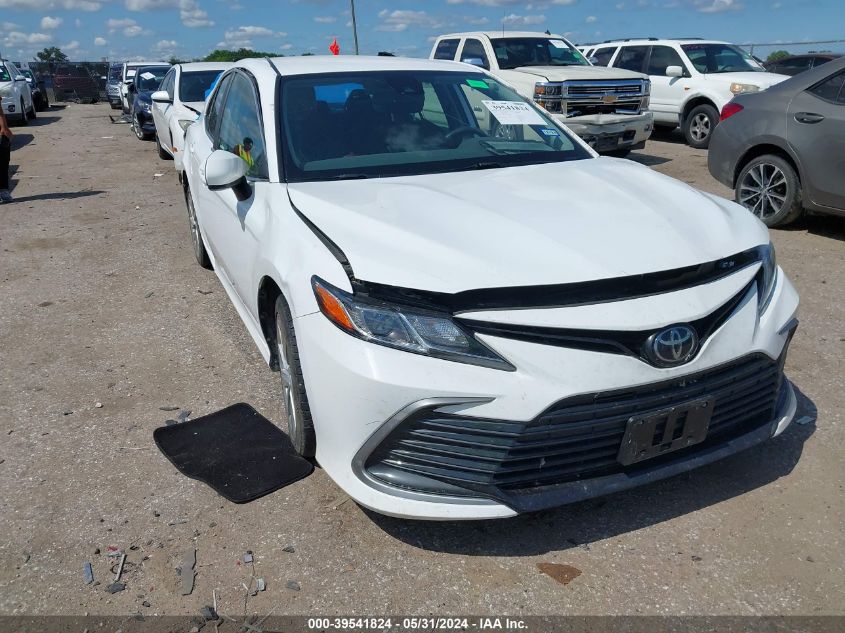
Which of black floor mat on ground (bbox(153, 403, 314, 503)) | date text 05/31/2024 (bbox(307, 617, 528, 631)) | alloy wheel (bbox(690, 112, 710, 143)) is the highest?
alloy wheel (bbox(690, 112, 710, 143))

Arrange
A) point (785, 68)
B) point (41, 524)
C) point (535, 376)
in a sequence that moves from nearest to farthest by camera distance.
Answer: point (535, 376) → point (41, 524) → point (785, 68)

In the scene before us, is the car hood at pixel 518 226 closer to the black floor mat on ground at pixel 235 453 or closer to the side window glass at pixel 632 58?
the black floor mat on ground at pixel 235 453

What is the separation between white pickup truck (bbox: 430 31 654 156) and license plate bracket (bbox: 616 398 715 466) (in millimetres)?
7389

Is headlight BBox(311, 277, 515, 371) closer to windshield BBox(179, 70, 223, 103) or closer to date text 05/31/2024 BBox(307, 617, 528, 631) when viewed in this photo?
date text 05/31/2024 BBox(307, 617, 528, 631)

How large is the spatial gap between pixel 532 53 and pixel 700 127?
329cm

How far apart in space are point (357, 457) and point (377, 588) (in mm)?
471

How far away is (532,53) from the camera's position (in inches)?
437

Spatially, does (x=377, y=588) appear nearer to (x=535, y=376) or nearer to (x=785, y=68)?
(x=535, y=376)

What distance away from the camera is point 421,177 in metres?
3.36

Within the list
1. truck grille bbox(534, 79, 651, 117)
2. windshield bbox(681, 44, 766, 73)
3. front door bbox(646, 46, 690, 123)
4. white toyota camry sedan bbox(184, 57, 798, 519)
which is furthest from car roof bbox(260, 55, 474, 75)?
windshield bbox(681, 44, 766, 73)

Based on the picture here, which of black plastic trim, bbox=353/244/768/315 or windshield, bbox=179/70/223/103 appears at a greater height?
windshield, bbox=179/70/223/103

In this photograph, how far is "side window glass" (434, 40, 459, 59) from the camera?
37.9 feet

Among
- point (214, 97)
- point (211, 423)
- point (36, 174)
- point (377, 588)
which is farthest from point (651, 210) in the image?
point (36, 174)

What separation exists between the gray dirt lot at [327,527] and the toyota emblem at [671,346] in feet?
2.52
